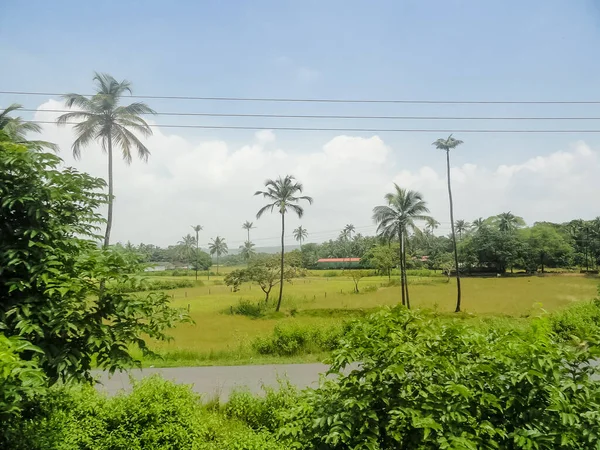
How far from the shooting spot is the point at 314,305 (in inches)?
853

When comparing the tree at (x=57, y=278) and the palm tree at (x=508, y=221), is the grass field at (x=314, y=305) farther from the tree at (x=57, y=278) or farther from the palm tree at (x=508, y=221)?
the palm tree at (x=508, y=221)

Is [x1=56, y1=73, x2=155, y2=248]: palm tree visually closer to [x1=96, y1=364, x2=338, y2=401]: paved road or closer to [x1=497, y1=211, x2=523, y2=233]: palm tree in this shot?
[x1=96, y1=364, x2=338, y2=401]: paved road

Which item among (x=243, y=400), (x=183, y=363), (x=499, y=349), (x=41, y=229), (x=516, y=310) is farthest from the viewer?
(x=516, y=310)

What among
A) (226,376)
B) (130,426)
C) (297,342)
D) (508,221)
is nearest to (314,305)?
(297,342)

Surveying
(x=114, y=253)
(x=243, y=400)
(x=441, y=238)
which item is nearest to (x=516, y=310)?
(x=243, y=400)

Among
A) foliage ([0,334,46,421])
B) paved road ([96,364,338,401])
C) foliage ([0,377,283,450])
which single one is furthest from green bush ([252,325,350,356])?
foliage ([0,334,46,421])

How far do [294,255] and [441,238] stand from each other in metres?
33.3

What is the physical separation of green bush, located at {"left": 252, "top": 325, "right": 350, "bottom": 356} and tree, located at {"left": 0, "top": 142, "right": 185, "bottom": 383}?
7.86 meters

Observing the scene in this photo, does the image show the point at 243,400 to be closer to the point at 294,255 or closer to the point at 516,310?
the point at 516,310

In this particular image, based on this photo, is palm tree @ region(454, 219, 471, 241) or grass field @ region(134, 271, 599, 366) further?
palm tree @ region(454, 219, 471, 241)

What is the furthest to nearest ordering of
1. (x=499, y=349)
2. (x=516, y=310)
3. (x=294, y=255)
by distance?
(x=294, y=255), (x=516, y=310), (x=499, y=349)

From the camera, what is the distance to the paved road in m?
7.75

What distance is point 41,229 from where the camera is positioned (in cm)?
310

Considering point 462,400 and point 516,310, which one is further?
point 516,310
